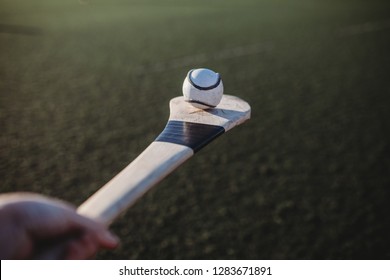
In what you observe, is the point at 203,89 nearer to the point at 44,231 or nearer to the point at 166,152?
the point at 166,152

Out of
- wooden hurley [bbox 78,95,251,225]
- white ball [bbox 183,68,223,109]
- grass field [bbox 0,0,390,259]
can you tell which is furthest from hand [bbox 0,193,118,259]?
grass field [bbox 0,0,390,259]

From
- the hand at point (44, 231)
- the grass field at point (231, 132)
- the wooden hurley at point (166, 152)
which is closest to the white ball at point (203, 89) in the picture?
the wooden hurley at point (166, 152)

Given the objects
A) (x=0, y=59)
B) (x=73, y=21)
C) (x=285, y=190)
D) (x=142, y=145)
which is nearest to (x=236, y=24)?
(x=73, y=21)

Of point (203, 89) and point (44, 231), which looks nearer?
point (44, 231)

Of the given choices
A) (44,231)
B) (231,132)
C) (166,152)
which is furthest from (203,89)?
(231,132)

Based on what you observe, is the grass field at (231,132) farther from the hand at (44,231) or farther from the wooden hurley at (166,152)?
the hand at (44,231)
